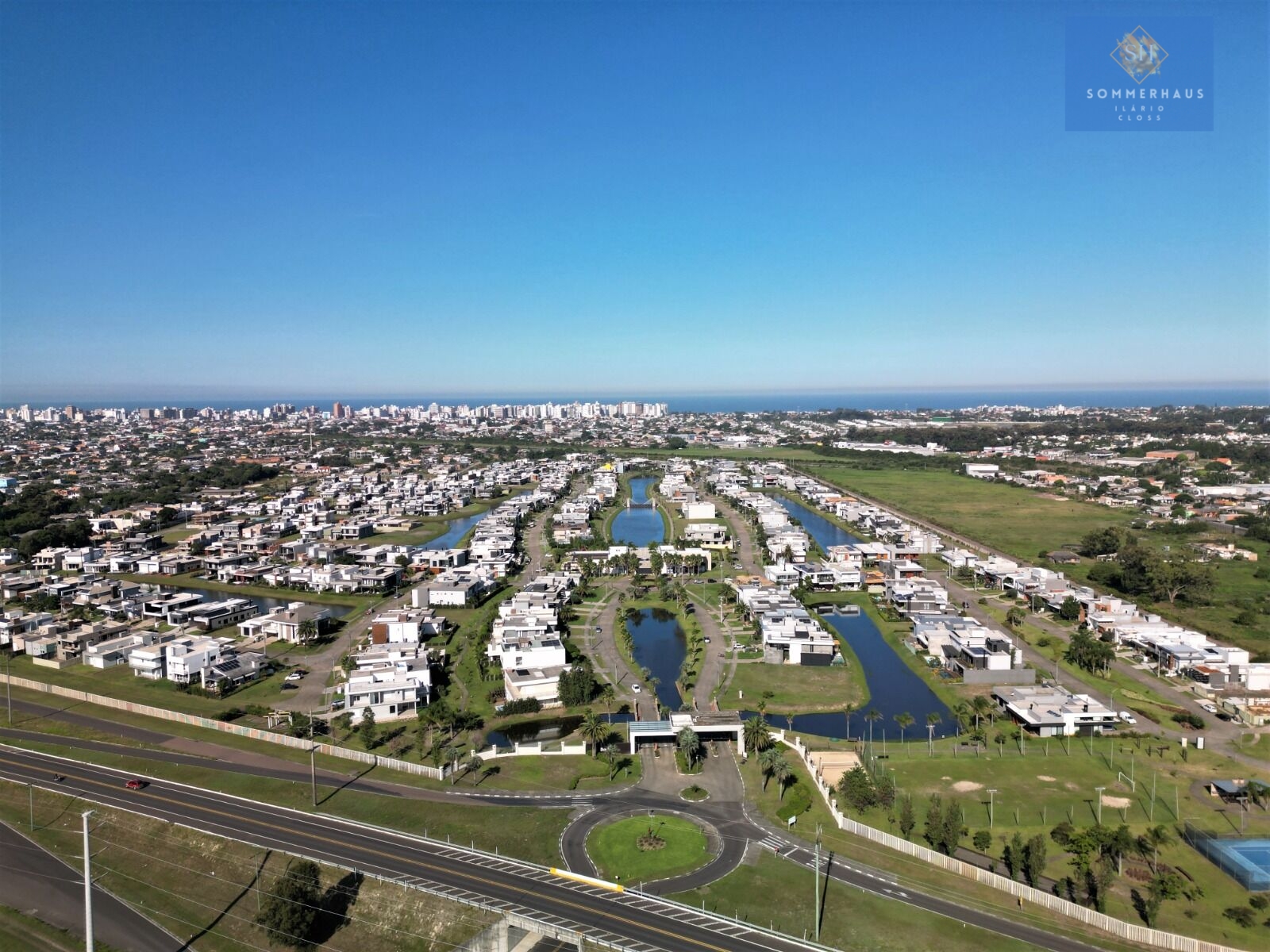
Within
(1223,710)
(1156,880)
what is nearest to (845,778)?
(1156,880)

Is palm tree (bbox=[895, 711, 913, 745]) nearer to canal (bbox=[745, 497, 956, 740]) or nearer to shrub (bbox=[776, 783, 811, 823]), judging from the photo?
canal (bbox=[745, 497, 956, 740])

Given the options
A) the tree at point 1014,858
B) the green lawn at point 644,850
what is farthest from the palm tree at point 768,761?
the tree at point 1014,858

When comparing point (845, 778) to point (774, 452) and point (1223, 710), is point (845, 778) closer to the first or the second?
point (1223, 710)

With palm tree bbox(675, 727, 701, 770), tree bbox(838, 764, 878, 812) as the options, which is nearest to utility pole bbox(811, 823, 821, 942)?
tree bbox(838, 764, 878, 812)

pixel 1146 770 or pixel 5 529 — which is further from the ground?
pixel 5 529

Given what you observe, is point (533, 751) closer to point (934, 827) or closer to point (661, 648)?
point (934, 827)
